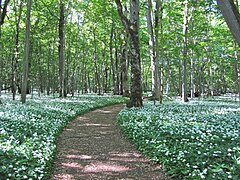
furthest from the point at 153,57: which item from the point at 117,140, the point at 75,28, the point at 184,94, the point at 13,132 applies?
the point at 75,28

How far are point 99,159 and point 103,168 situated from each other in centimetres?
77

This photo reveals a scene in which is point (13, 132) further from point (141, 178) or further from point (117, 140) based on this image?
point (141, 178)

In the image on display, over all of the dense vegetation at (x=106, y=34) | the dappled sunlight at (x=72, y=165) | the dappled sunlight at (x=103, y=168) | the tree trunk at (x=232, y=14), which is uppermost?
the dense vegetation at (x=106, y=34)

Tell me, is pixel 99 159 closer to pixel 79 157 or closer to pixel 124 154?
pixel 79 157

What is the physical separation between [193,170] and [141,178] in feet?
4.17

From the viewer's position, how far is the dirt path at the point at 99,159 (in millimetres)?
5836

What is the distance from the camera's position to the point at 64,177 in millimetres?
5660

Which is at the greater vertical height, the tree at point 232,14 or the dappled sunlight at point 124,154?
the tree at point 232,14

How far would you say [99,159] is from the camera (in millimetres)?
6973

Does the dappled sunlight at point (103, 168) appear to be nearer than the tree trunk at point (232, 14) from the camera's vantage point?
No

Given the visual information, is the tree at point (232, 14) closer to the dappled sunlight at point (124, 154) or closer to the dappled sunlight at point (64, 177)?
the dappled sunlight at point (124, 154)

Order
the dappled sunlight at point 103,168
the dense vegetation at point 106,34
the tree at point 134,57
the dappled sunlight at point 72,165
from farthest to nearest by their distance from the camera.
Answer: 1. the dense vegetation at point 106,34
2. the tree at point 134,57
3. the dappled sunlight at point 72,165
4. the dappled sunlight at point 103,168

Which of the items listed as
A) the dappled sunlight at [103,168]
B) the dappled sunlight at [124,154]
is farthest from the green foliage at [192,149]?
the dappled sunlight at [103,168]

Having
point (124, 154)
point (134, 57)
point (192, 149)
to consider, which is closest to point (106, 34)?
point (134, 57)
